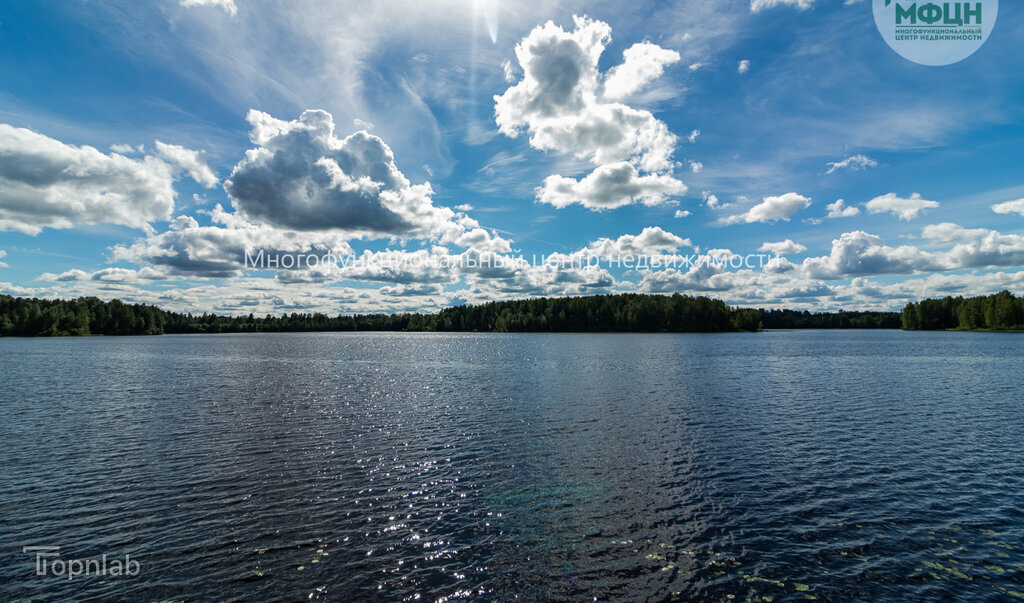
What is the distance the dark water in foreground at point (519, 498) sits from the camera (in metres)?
14.9

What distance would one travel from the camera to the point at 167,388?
2158 inches

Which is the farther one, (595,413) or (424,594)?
(595,413)

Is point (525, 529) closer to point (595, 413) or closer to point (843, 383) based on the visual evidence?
point (595, 413)

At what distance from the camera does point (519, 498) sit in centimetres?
2142

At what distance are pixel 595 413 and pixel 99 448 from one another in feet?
113

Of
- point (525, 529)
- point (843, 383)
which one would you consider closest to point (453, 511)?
point (525, 529)

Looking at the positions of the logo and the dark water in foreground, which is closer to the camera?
the dark water in foreground

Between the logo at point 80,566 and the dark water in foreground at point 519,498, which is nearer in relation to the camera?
the dark water in foreground at point 519,498

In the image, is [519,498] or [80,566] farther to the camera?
[519,498]

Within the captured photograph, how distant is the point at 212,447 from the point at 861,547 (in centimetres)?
3387

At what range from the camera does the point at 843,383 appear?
192ft

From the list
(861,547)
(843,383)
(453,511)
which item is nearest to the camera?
(861,547)

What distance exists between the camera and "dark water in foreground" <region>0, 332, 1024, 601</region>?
14.9 metres

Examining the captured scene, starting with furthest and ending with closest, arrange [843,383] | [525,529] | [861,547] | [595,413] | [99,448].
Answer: [843,383] → [595,413] → [99,448] → [525,529] → [861,547]
